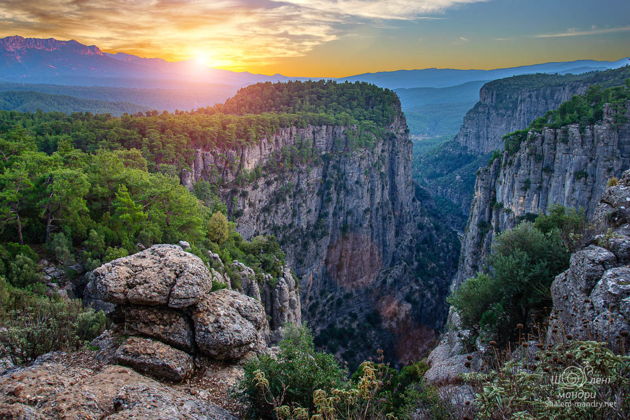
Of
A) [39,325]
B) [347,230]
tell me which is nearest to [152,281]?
[39,325]

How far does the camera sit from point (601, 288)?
33.7ft

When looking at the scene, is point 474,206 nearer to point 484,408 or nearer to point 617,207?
point 617,207

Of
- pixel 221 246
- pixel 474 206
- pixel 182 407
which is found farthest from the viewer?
pixel 474 206

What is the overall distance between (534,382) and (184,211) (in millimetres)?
23682

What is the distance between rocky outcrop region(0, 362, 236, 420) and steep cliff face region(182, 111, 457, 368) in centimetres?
4290

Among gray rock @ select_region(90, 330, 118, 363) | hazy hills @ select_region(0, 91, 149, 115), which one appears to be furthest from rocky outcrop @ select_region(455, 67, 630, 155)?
hazy hills @ select_region(0, 91, 149, 115)

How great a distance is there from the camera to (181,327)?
12.3m

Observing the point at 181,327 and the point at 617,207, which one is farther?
the point at 617,207

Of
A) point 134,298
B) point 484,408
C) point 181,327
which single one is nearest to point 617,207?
point 484,408

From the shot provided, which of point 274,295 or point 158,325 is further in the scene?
point 274,295

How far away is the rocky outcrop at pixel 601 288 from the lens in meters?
8.80

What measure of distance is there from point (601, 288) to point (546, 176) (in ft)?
141

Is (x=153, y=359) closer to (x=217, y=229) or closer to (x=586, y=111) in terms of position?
(x=217, y=229)

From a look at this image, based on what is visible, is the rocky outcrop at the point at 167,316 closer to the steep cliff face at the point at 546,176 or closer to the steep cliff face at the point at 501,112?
the steep cliff face at the point at 546,176
